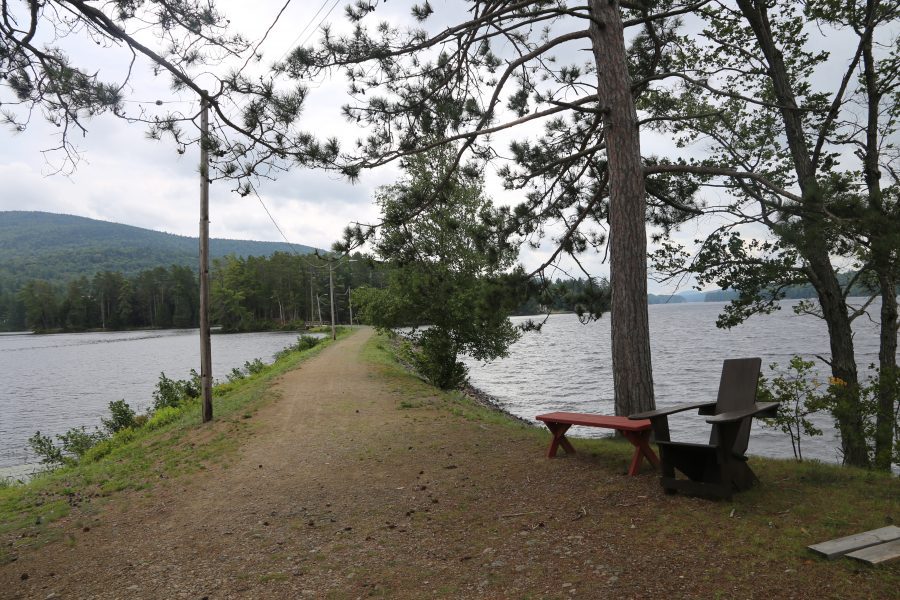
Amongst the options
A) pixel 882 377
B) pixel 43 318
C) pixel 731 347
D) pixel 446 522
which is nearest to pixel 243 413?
pixel 446 522

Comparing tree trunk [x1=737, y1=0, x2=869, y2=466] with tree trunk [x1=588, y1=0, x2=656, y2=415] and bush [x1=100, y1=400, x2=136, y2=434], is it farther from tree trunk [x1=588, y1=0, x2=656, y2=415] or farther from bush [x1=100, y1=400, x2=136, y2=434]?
bush [x1=100, y1=400, x2=136, y2=434]

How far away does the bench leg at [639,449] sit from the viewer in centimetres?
498

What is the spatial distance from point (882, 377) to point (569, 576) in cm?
502

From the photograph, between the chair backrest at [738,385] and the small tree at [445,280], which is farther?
the small tree at [445,280]

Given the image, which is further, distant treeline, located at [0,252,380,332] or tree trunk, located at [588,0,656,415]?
distant treeline, located at [0,252,380,332]

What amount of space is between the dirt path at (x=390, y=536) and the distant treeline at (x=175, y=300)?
7482cm

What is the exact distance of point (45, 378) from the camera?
3188 centimetres

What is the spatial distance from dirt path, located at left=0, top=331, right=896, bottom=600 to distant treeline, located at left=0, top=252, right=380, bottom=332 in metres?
74.8

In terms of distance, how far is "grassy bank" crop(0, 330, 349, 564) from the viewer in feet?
18.4

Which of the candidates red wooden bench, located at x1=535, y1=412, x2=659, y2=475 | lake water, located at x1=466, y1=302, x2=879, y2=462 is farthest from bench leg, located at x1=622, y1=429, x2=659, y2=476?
lake water, located at x1=466, y1=302, x2=879, y2=462

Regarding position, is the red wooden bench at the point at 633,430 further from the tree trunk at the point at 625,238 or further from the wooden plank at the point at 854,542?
the wooden plank at the point at 854,542

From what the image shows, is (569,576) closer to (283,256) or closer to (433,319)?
(433,319)

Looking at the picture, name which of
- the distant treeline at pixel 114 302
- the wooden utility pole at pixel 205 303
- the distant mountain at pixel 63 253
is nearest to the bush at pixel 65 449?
the wooden utility pole at pixel 205 303

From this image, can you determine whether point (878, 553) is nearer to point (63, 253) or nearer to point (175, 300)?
point (175, 300)
